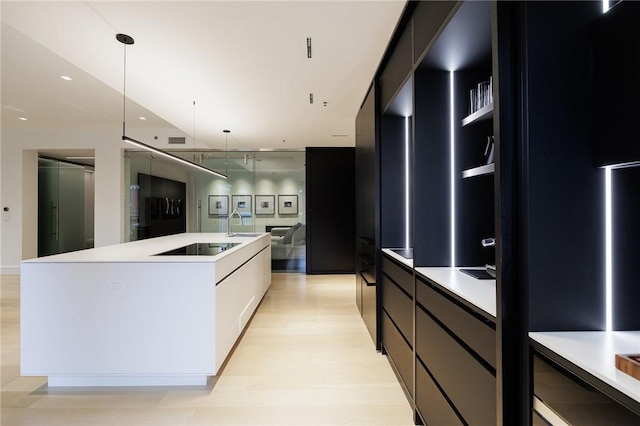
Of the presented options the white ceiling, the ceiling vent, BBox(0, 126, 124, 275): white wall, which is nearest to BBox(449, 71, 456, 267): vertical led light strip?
the white ceiling

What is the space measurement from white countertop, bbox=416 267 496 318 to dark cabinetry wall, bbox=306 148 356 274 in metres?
4.82

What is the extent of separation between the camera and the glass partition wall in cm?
690

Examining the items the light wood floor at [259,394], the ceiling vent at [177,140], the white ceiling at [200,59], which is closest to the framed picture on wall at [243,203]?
the ceiling vent at [177,140]

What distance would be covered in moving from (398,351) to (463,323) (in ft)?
3.94

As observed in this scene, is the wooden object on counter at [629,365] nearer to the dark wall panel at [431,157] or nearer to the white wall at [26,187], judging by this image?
the dark wall panel at [431,157]

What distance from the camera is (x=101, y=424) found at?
1.94 m

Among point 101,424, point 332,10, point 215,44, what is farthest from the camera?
point 215,44

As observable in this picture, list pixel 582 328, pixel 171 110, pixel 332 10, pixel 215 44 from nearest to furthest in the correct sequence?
pixel 582 328 < pixel 332 10 < pixel 215 44 < pixel 171 110

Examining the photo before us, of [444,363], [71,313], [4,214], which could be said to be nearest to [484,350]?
[444,363]

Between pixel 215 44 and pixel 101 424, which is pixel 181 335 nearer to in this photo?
pixel 101 424

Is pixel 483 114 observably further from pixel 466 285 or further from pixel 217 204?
pixel 217 204

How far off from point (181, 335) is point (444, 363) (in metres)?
1.81

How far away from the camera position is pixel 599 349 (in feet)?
2.76

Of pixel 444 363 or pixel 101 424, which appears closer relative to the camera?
pixel 444 363
